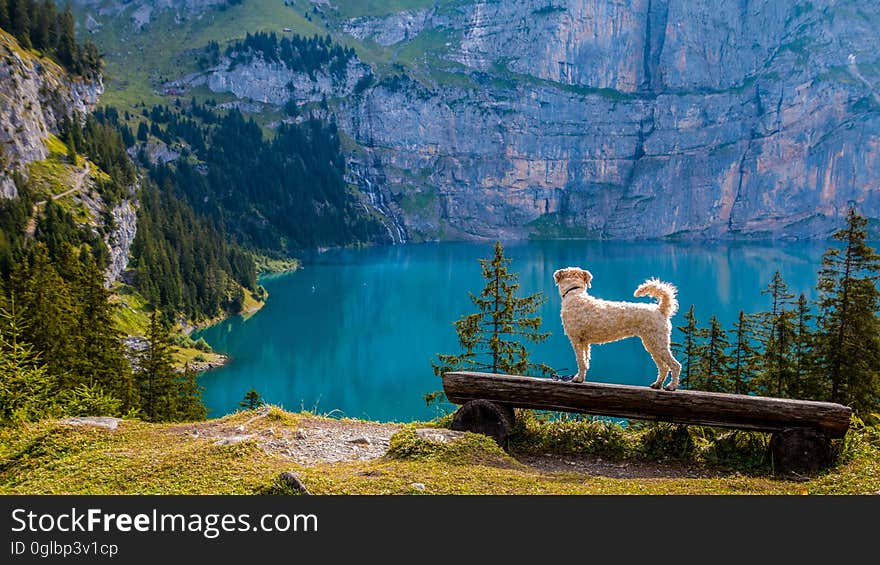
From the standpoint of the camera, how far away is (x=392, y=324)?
90.1 metres

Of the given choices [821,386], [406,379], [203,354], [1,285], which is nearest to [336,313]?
[203,354]

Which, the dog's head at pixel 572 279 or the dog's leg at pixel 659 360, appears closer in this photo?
the dog's leg at pixel 659 360

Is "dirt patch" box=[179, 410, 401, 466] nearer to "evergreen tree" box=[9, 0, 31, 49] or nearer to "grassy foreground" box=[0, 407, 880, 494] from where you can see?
"grassy foreground" box=[0, 407, 880, 494]

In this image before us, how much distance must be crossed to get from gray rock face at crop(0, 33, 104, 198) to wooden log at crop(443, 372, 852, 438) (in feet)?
196

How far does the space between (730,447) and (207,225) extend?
406 feet

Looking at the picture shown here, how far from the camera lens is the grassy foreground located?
8.16m

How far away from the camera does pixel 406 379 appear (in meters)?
60.0

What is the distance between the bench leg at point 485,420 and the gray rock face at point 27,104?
5939 centimetres

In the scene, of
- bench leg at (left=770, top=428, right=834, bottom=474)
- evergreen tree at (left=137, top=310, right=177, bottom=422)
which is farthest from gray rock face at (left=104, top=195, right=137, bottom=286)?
bench leg at (left=770, top=428, right=834, bottom=474)

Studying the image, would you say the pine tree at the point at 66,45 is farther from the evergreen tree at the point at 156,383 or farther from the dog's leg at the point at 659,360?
the dog's leg at the point at 659,360

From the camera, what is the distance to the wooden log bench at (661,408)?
9.50 meters

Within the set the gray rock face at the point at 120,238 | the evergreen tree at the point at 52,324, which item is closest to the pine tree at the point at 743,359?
the evergreen tree at the point at 52,324

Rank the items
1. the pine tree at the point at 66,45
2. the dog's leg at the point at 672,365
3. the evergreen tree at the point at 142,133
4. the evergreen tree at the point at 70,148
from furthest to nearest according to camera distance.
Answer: the evergreen tree at the point at 142,133
the pine tree at the point at 66,45
the evergreen tree at the point at 70,148
the dog's leg at the point at 672,365
